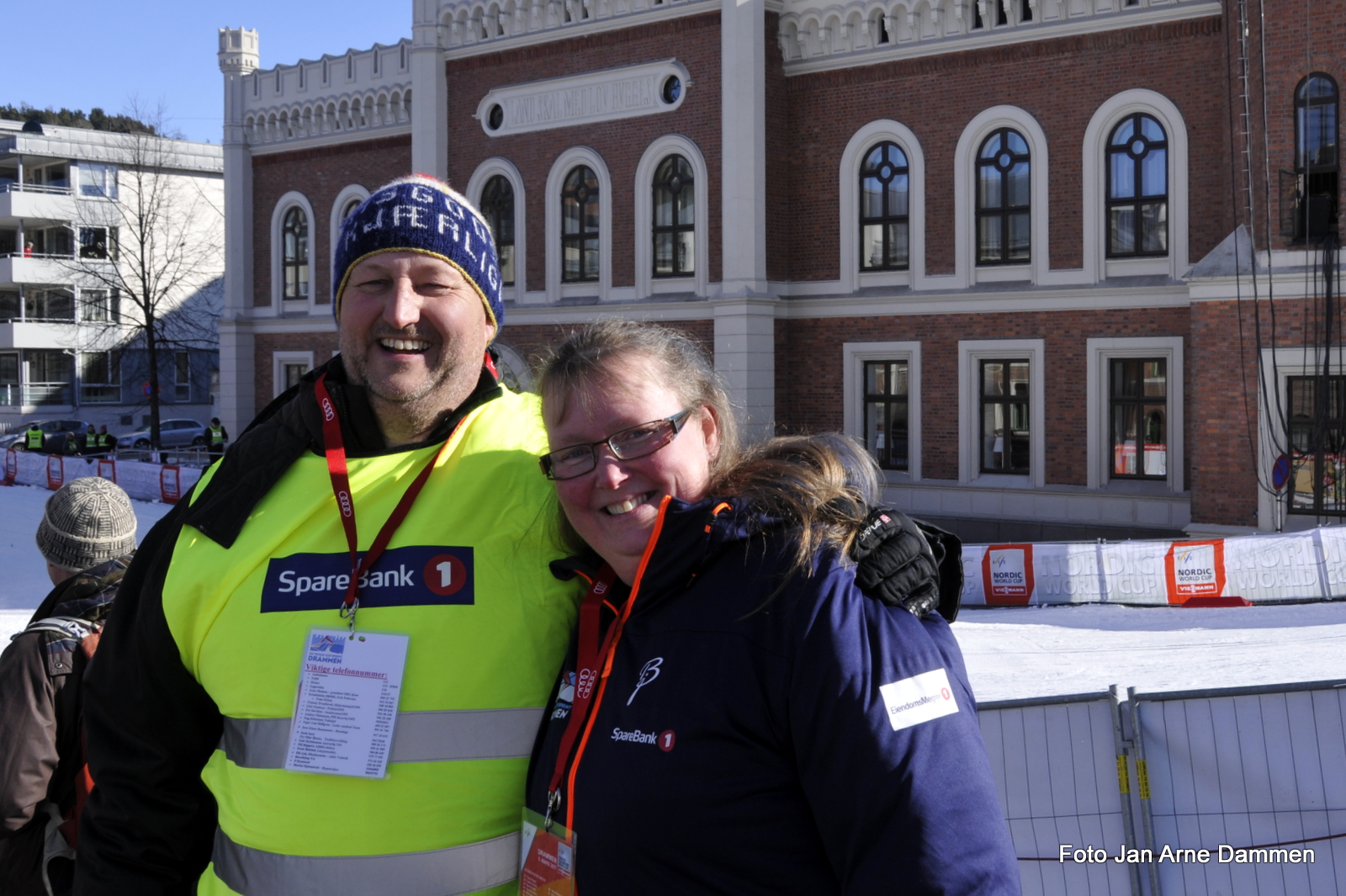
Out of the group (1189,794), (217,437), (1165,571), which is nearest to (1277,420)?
(1165,571)

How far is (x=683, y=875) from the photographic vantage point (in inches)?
72.2

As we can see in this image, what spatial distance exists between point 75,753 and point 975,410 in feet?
57.0

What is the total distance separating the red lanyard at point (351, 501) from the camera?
2.21 meters

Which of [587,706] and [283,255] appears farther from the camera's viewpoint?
[283,255]

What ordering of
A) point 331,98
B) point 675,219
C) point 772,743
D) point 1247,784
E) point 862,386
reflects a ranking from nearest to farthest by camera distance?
point 772,743
point 1247,784
point 862,386
point 675,219
point 331,98

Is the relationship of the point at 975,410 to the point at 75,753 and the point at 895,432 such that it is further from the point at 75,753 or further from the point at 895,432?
the point at 75,753

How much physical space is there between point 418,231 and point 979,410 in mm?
Result: 17909

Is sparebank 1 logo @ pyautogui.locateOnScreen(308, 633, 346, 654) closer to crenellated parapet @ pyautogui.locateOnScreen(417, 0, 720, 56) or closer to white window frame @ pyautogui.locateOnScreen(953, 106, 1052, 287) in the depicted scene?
white window frame @ pyautogui.locateOnScreen(953, 106, 1052, 287)

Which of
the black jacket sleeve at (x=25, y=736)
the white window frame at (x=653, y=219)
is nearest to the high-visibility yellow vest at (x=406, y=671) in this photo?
the black jacket sleeve at (x=25, y=736)

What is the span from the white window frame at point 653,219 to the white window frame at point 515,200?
2.89 m

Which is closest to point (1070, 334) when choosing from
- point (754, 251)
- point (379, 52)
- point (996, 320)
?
point (996, 320)

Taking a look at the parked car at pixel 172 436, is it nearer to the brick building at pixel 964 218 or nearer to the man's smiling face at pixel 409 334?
the brick building at pixel 964 218

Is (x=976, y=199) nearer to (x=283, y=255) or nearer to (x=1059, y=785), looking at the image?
(x=1059, y=785)

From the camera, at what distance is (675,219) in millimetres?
21609
